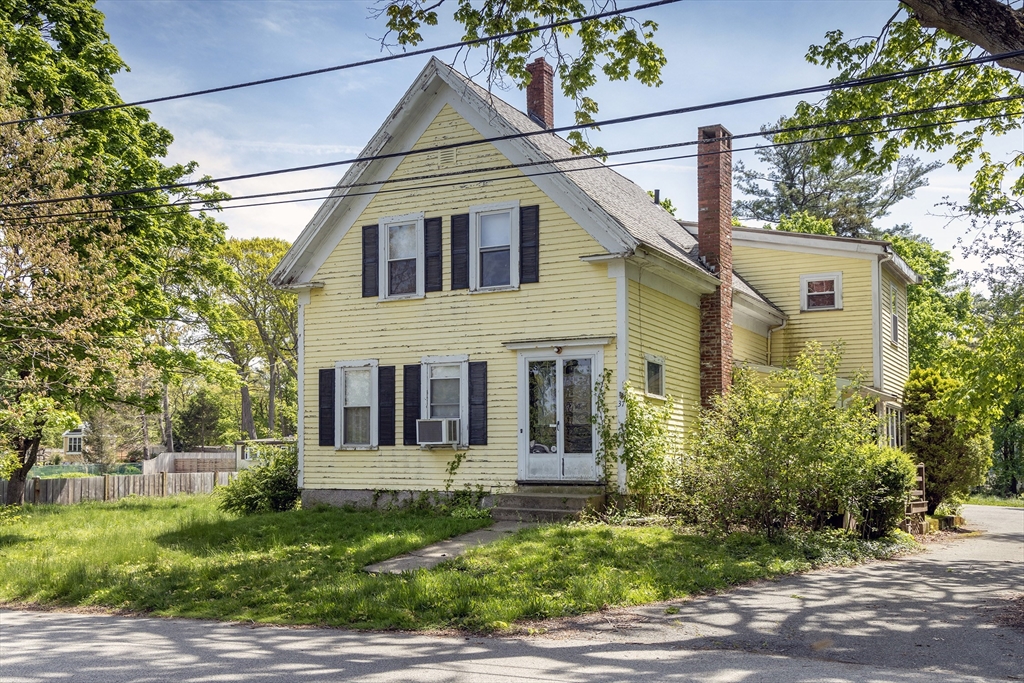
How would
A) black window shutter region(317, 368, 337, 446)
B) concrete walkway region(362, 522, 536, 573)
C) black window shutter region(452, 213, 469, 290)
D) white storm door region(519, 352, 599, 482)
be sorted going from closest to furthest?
concrete walkway region(362, 522, 536, 573)
white storm door region(519, 352, 599, 482)
black window shutter region(452, 213, 469, 290)
black window shutter region(317, 368, 337, 446)

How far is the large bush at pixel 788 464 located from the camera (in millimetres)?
14141

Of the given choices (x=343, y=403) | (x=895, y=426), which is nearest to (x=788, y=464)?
(x=343, y=403)

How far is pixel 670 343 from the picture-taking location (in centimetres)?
1855

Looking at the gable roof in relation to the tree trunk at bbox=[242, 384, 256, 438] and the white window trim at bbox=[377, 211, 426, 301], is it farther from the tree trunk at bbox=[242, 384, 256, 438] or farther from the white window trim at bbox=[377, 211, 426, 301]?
the tree trunk at bbox=[242, 384, 256, 438]

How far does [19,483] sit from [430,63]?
55.1 ft

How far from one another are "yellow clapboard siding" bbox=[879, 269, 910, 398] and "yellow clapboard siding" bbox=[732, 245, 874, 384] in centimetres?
53

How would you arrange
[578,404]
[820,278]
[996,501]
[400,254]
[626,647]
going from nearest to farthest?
[626,647] → [578,404] → [400,254] → [820,278] → [996,501]

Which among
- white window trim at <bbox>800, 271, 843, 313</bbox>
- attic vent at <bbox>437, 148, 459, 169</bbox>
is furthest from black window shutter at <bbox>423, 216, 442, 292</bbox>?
white window trim at <bbox>800, 271, 843, 313</bbox>

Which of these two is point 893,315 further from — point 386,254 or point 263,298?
point 263,298

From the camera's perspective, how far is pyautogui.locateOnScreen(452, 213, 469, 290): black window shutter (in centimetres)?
1838

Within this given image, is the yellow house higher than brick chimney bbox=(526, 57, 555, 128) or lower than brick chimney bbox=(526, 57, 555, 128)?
lower

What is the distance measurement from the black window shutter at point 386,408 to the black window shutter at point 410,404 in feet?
0.99

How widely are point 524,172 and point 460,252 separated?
1990mm

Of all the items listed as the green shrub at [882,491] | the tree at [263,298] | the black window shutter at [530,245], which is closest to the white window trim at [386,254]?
the black window shutter at [530,245]
